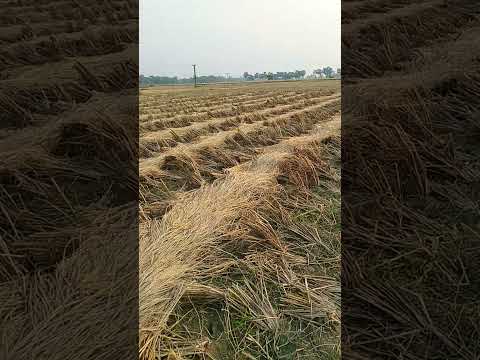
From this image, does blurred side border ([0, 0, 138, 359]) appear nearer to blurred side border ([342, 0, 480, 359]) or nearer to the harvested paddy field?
the harvested paddy field

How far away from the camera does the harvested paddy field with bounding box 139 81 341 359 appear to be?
5.87 ft

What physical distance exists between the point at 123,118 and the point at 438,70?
2.77m

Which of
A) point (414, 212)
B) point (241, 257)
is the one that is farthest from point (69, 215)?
point (414, 212)

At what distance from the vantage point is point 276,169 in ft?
11.7

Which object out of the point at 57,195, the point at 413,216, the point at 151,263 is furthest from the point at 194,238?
the point at 413,216

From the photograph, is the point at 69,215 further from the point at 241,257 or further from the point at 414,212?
the point at 414,212

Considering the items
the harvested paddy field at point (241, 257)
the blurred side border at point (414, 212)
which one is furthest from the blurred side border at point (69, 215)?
the blurred side border at point (414, 212)

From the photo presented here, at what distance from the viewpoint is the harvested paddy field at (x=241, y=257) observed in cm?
179

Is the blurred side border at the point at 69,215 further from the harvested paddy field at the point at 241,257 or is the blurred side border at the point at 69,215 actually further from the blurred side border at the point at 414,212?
the blurred side border at the point at 414,212

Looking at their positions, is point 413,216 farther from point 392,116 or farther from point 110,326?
point 110,326

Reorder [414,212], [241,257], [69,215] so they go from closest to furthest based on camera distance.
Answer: [241,257]
[414,212]
[69,215]

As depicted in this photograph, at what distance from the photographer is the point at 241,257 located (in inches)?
93.3

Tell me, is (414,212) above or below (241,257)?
above

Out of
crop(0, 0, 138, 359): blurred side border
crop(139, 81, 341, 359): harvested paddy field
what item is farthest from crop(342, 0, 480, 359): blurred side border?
crop(0, 0, 138, 359): blurred side border
